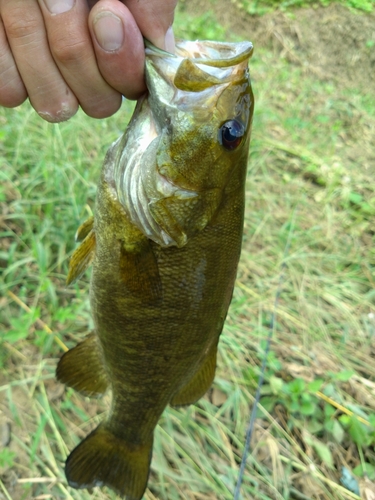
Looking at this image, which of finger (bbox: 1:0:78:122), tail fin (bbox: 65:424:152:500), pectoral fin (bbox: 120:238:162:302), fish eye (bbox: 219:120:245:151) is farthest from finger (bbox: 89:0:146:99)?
tail fin (bbox: 65:424:152:500)

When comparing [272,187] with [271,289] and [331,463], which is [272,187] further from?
[331,463]

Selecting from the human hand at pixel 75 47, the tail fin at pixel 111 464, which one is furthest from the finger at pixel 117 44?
the tail fin at pixel 111 464

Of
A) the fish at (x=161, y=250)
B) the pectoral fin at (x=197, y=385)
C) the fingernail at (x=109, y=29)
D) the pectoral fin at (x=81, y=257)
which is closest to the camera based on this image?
the fingernail at (x=109, y=29)

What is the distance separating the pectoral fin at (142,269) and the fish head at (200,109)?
237 mm

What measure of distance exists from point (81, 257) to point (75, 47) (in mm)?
632

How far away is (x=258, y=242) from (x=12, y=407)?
2220mm

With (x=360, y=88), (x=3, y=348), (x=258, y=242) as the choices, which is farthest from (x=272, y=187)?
(x=360, y=88)

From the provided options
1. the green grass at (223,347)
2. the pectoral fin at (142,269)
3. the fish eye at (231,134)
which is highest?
the fish eye at (231,134)

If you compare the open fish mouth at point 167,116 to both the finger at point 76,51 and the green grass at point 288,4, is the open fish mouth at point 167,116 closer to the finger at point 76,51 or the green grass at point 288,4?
the finger at point 76,51

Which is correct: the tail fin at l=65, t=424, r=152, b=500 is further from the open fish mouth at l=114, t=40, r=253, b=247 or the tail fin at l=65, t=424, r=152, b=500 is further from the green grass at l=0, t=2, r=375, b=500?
the open fish mouth at l=114, t=40, r=253, b=247

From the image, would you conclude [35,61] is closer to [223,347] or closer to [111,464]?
[111,464]

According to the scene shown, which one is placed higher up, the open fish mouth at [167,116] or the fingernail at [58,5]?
the fingernail at [58,5]

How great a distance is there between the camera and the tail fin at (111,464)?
1.50 meters

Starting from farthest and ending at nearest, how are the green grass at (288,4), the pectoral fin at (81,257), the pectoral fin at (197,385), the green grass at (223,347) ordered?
the green grass at (288,4) → the green grass at (223,347) → the pectoral fin at (197,385) → the pectoral fin at (81,257)
